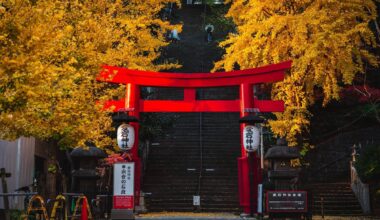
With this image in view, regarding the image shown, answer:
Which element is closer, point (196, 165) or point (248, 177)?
point (248, 177)

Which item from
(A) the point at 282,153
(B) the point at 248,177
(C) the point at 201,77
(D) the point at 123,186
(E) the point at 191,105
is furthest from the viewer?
(C) the point at 201,77

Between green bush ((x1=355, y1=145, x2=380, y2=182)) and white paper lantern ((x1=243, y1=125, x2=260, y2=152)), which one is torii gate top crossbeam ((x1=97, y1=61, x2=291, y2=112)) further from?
green bush ((x1=355, y1=145, x2=380, y2=182))

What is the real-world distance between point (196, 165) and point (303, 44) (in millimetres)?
9573

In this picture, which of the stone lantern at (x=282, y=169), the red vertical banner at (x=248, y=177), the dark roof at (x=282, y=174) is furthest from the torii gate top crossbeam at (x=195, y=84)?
the dark roof at (x=282, y=174)

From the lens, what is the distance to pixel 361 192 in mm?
23219

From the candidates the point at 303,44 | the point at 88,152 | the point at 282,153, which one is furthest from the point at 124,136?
the point at 303,44

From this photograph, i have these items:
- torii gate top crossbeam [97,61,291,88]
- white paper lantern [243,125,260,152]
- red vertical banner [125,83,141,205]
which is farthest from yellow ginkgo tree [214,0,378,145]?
red vertical banner [125,83,141,205]

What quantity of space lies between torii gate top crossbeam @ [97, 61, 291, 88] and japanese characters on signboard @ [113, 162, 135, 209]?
462 cm

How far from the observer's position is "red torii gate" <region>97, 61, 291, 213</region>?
21.2 metres

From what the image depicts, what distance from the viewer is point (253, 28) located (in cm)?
2075

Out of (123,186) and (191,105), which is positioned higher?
(191,105)

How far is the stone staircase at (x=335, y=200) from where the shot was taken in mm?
22828

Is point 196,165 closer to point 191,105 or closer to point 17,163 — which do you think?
→ point 191,105

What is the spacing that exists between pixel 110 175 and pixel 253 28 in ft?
25.9
